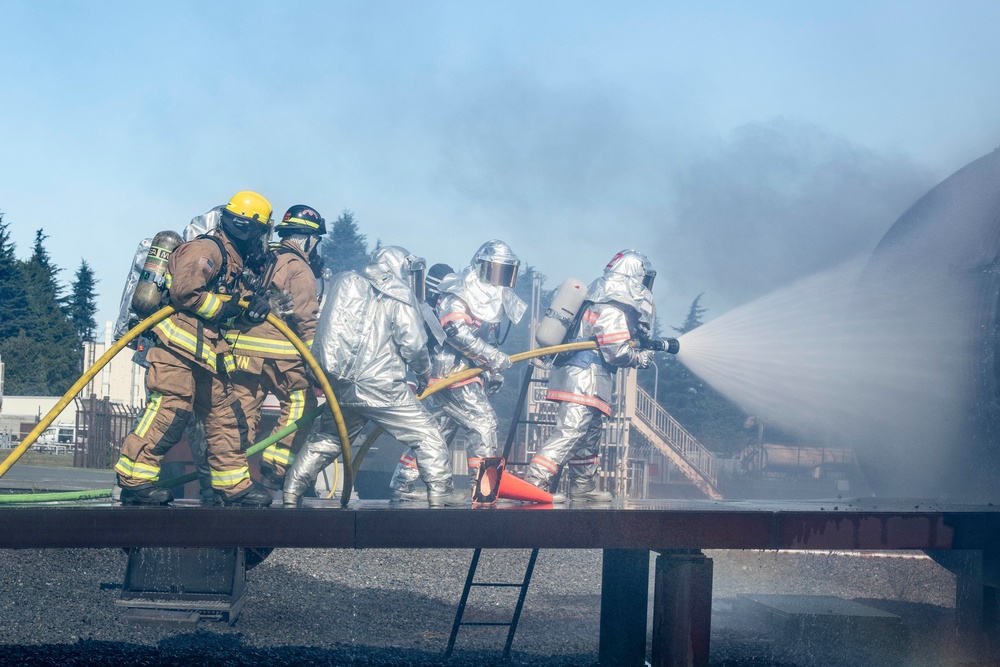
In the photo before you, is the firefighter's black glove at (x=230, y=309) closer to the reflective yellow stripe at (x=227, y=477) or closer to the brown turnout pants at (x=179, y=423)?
the brown turnout pants at (x=179, y=423)

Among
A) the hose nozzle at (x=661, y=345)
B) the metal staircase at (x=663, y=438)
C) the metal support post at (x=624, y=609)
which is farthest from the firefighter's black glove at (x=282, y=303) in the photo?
the metal staircase at (x=663, y=438)

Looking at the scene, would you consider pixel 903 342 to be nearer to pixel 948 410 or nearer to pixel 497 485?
pixel 948 410

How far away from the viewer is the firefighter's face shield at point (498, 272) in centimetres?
674

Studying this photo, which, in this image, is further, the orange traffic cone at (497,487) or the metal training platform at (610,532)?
the orange traffic cone at (497,487)

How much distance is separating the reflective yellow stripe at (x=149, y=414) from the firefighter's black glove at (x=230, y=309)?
498mm

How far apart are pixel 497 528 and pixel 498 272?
8.85ft

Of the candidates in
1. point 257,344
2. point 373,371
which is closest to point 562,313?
point 373,371

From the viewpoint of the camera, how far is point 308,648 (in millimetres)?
6207

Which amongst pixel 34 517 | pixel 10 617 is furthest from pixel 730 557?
pixel 34 517

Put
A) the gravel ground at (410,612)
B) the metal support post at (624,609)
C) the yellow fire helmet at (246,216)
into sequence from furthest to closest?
the gravel ground at (410,612)
the metal support post at (624,609)
the yellow fire helmet at (246,216)

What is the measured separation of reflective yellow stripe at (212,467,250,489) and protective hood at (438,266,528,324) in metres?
2.43

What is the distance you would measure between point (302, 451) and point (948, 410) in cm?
479

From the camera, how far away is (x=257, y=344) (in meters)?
5.09

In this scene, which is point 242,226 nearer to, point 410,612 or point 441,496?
point 441,496
